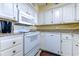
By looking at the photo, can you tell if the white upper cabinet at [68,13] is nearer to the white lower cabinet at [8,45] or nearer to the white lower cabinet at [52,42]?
the white lower cabinet at [52,42]

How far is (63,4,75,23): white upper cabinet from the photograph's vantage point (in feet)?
7.16

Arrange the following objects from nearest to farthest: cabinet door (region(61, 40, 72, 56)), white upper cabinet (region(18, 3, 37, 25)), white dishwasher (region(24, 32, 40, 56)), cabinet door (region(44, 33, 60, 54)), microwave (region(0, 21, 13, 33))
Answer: microwave (region(0, 21, 13, 33))
white dishwasher (region(24, 32, 40, 56))
white upper cabinet (region(18, 3, 37, 25))
cabinet door (region(61, 40, 72, 56))
cabinet door (region(44, 33, 60, 54))

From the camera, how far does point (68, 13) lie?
230cm

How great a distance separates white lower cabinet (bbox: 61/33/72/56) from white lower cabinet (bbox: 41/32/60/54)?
0.15 m

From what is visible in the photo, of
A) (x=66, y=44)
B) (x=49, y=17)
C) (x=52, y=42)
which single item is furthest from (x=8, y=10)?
(x=49, y=17)

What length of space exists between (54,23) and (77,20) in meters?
0.73

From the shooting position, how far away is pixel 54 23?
2717mm

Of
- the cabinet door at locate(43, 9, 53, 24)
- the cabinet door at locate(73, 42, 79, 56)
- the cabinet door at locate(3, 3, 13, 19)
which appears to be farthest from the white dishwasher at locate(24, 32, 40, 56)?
the cabinet door at locate(43, 9, 53, 24)

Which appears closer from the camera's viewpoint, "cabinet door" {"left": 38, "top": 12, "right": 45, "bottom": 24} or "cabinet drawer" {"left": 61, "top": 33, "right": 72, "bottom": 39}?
"cabinet drawer" {"left": 61, "top": 33, "right": 72, "bottom": 39}

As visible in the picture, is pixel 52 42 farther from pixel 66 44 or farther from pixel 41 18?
pixel 41 18

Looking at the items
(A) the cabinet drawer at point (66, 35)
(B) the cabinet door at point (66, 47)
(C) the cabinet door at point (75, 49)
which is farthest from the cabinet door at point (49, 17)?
(C) the cabinet door at point (75, 49)

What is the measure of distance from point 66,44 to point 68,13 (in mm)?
689

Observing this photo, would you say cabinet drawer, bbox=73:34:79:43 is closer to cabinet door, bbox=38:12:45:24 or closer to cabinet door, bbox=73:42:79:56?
cabinet door, bbox=73:42:79:56

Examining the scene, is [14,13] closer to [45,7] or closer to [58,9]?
[58,9]
